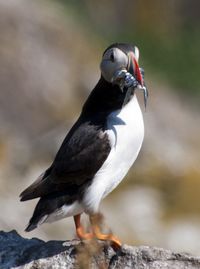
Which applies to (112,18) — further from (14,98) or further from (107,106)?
(107,106)

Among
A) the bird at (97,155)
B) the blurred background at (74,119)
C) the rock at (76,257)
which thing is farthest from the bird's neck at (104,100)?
the blurred background at (74,119)

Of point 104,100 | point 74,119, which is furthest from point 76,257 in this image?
point 74,119

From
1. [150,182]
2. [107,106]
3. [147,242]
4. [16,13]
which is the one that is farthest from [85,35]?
[107,106]

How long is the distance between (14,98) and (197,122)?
3.14 metres

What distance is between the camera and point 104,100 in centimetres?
941

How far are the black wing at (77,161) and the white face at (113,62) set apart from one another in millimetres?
391

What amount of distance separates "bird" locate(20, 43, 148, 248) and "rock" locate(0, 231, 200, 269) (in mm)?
182

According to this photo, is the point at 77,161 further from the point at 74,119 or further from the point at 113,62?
the point at 74,119

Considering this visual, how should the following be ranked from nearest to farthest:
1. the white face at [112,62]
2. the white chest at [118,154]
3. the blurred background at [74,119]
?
the white chest at [118,154]
the white face at [112,62]
the blurred background at [74,119]

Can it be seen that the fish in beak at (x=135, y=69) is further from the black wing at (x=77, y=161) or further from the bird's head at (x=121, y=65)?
the black wing at (x=77, y=161)

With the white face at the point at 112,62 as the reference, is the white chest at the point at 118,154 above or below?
below

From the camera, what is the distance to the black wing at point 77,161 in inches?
359

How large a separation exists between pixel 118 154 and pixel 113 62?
0.68 meters

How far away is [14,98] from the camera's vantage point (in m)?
16.4
